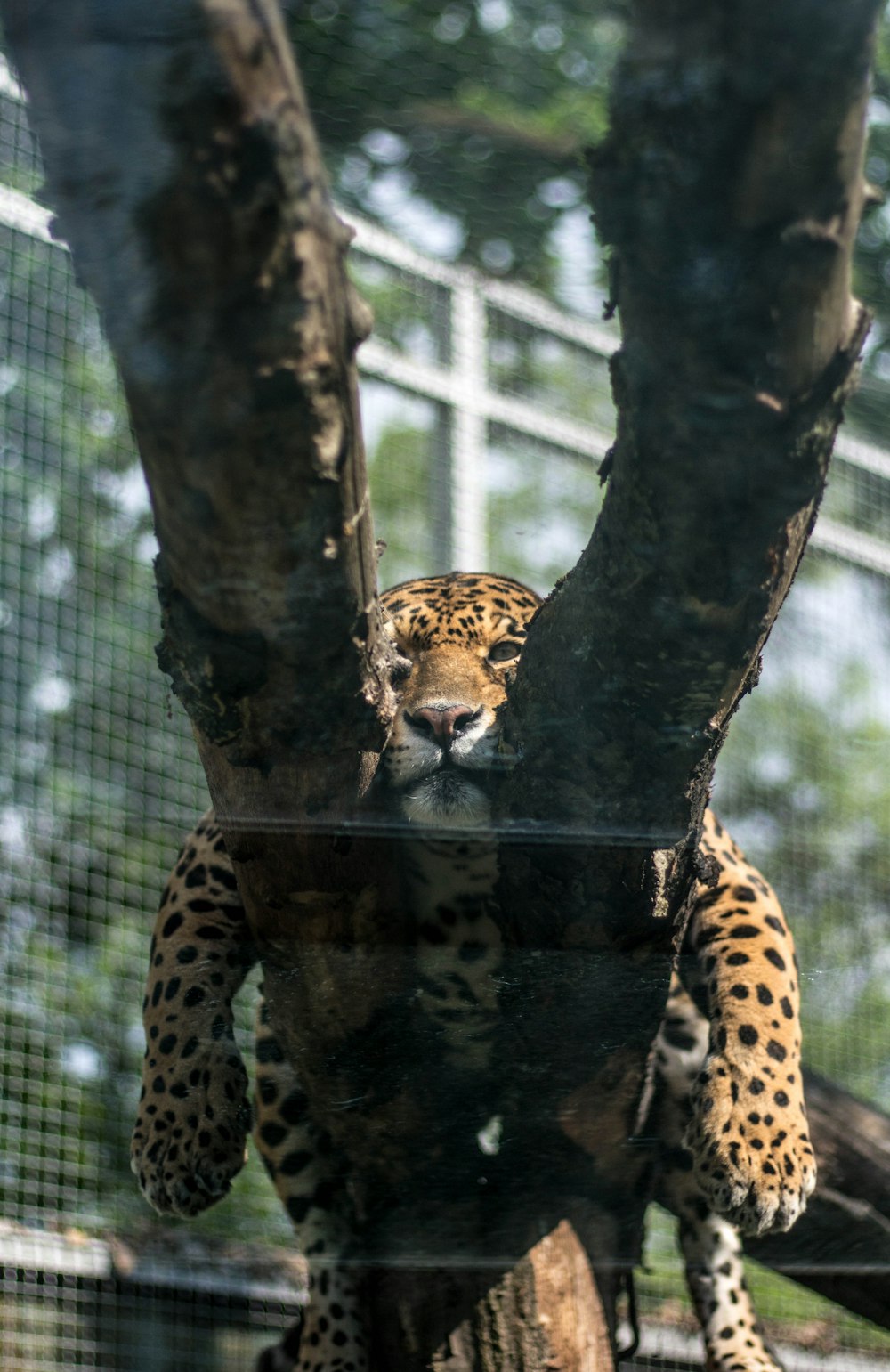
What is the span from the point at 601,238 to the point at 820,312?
0.20 m

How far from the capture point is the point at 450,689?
2.40 meters

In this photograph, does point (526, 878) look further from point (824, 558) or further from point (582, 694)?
point (824, 558)

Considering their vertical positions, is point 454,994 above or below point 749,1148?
above

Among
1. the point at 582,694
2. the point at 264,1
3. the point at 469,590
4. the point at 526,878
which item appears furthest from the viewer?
the point at 469,590

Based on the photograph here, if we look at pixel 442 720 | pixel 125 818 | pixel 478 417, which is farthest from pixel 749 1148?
pixel 478 417

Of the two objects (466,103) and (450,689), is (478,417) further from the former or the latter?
(466,103)

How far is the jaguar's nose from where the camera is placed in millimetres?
2293

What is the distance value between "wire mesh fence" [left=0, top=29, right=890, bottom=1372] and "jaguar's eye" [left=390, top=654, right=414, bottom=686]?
1.27 metres

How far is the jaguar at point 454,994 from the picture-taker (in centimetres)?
223

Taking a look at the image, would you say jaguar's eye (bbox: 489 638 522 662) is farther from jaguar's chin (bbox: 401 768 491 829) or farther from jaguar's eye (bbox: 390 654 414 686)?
jaguar's chin (bbox: 401 768 491 829)

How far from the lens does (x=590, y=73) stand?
1186mm

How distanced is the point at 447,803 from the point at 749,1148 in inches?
28.2

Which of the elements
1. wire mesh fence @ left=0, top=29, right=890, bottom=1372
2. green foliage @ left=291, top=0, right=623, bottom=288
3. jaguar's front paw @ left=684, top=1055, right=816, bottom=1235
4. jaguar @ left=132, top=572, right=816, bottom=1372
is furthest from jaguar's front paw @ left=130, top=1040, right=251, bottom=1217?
green foliage @ left=291, top=0, right=623, bottom=288

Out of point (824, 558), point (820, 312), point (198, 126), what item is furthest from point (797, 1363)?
point (198, 126)
